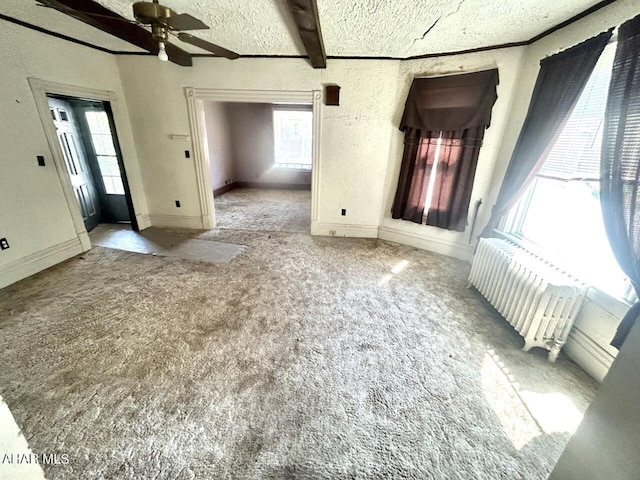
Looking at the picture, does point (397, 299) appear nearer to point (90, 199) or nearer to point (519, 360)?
point (519, 360)

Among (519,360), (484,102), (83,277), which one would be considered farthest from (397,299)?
(83,277)

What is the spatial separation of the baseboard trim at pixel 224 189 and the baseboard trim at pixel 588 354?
21.3 ft

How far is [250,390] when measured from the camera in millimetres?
A: 1559

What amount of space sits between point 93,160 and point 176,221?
1.44 m

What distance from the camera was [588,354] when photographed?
5.71 feet

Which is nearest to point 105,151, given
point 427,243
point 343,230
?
point 343,230

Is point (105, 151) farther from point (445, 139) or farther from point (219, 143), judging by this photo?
point (445, 139)

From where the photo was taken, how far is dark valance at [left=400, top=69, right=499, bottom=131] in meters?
2.69

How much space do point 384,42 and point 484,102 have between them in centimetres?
122

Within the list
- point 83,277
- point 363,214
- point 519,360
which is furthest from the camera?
point 363,214

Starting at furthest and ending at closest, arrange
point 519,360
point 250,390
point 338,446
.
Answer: point 519,360 < point 250,390 < point 338,446

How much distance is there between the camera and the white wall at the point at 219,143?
6.01 metres

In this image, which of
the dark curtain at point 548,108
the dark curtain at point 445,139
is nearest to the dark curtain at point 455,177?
the dark curtain at point 445,139

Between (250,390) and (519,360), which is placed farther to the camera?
(519,360)
